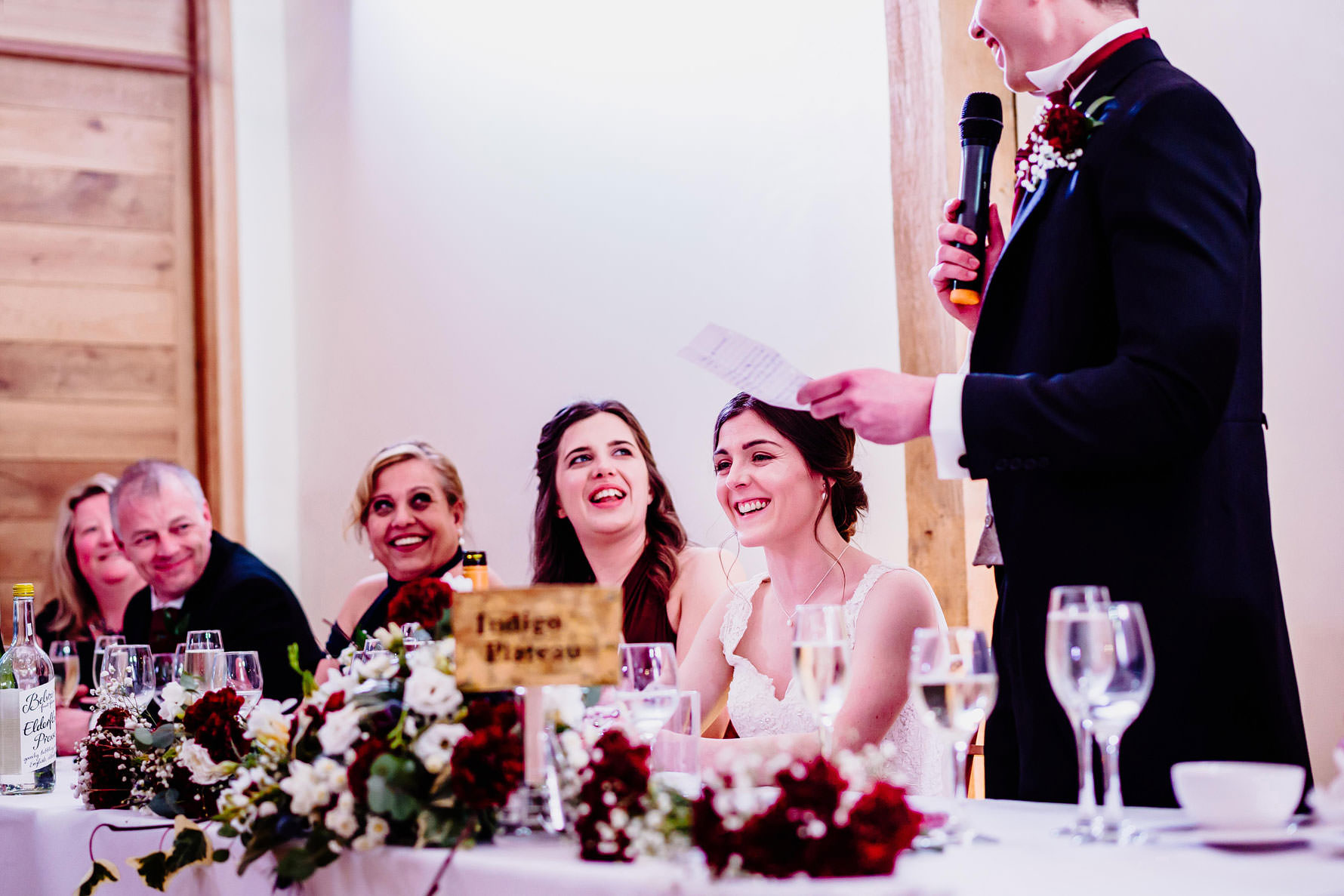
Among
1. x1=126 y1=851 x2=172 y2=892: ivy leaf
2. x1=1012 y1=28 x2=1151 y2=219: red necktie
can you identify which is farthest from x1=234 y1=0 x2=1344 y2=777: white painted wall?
x1=126 y1=851 x2=172 y2=892: ivy leaf

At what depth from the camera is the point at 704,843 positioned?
111 cm

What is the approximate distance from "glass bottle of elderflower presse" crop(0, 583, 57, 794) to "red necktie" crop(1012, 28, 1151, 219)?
1557 millimetres

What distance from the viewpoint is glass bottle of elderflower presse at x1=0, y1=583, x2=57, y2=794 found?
2045 mm

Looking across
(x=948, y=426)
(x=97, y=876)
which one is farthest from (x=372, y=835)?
(x=948, y=426)

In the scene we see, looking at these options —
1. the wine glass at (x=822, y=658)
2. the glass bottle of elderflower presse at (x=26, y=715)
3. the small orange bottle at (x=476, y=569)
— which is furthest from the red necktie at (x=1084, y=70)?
the glass bottle of elderflower presse at (x=26, y=715)

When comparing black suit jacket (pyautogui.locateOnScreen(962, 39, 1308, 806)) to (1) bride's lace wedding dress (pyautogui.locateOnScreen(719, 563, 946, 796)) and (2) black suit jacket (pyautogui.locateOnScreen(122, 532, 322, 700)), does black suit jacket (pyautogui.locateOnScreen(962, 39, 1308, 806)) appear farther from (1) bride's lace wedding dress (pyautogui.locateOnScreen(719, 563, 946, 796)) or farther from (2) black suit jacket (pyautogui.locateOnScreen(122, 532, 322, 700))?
(2) black suit jacket (pyautogui.locateOnScreen(122, 532, 322, 700))

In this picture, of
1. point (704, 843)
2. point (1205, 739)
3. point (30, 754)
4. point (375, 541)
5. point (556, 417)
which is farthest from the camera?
point (375, 541)

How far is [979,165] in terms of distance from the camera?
1807 millimetres

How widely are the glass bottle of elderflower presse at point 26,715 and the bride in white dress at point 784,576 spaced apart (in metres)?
1.09

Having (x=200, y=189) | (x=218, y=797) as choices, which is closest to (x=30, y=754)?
(x=218, y=797)

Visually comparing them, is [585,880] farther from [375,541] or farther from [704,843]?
[375,541]

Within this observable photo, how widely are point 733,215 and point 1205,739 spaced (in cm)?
250

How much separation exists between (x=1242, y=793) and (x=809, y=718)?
122cm

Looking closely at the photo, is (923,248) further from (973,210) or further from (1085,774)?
(1085,774)
